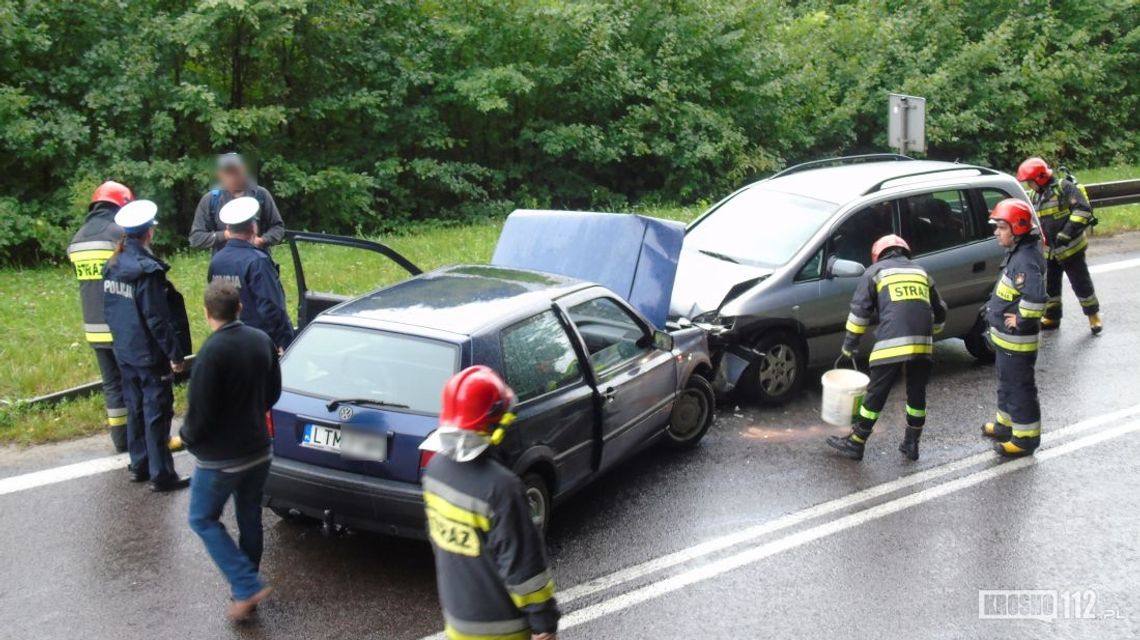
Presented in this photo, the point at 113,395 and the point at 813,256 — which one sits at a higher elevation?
the point at 813,256

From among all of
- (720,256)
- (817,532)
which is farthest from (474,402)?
(720,256)

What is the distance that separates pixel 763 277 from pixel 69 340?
605cm

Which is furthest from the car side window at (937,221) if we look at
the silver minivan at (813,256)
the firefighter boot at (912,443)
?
the firefighter boot at (912,443)

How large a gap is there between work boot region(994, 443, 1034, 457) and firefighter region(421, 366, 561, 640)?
5155mm

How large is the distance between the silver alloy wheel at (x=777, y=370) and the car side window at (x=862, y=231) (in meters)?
0.95

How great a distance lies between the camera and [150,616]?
5.70 meters

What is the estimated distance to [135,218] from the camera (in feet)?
22.8

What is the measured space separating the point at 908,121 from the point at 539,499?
10181 mm

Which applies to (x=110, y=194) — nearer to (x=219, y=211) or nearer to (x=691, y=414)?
(x=219, y=211)

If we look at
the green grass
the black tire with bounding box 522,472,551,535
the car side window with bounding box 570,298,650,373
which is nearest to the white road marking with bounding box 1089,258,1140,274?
the green grass

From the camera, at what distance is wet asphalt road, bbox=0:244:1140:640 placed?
18.8 feet

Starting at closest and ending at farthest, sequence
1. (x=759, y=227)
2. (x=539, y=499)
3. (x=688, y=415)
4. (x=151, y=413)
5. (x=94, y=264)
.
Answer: (x=539, y=499)
(x=151, y=413)
(x=94, y=264)
(x=688, y=415)
(x=759, y=227)

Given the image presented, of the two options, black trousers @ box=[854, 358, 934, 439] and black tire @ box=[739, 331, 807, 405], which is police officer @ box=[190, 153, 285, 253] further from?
black trousers @ box=[854, 358, 934, 439]

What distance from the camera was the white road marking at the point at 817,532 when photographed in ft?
19.3
